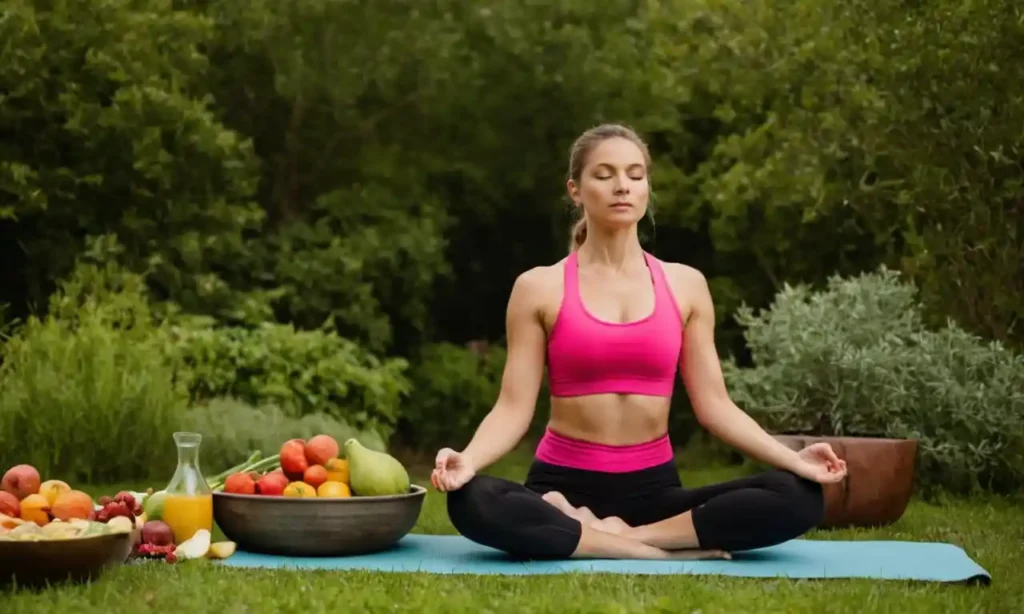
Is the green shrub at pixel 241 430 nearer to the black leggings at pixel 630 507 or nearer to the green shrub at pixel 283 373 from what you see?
the green shrub at pixel 283 373

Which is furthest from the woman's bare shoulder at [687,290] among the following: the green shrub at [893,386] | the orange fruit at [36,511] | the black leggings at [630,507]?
the orange fruit at [36,511]

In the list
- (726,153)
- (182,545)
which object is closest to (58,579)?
(182,545)

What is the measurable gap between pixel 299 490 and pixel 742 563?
61.8 inches

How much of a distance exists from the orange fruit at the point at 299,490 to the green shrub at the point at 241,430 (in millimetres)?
2877

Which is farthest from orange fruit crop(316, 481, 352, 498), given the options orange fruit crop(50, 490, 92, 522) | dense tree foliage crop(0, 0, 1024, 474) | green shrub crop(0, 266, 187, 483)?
dense tree foliage crop(0, 0, 1024, 474)

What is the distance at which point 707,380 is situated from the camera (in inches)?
199

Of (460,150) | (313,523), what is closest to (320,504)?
(313,523)

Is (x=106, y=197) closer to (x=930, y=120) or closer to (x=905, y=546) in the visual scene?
(x=930, y=120)

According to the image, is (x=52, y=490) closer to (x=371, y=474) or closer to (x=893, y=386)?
(x=371, y=474)

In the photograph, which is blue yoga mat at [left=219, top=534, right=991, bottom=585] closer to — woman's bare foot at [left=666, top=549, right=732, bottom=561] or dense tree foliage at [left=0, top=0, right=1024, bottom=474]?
woman's bare foot at [left=666, top=549, right=732, bottom=561]

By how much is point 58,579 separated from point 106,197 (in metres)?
7.13

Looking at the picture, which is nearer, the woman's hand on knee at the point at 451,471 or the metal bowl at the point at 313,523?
the woman's hand on knee at the point at 451,471

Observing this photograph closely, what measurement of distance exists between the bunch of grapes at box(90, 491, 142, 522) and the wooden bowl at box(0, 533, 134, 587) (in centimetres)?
50

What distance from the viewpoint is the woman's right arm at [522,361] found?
193 inches
